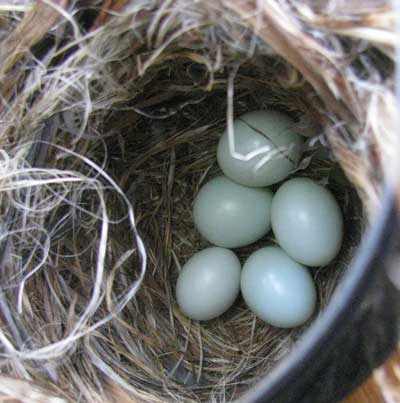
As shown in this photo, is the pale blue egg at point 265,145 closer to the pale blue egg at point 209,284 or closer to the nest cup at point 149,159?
the nest cup at point 149,159

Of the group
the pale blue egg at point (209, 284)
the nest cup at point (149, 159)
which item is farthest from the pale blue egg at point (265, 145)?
the pale blue egg at point (209, 284)

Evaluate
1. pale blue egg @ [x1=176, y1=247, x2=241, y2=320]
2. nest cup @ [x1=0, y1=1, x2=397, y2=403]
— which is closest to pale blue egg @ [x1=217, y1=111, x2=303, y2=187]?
nest cup @ [x1=0, y1=1, x2=397, y2=403]

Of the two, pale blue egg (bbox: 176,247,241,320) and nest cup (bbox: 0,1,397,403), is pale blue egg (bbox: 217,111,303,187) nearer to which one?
nest cup (bbox: 0,1,397,403)

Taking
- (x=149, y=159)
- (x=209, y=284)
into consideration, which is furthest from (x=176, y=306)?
(x=149, y=159)

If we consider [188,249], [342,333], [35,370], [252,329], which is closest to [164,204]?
[188,249]

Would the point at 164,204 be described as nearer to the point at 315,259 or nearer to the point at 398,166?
the point at 315,259
